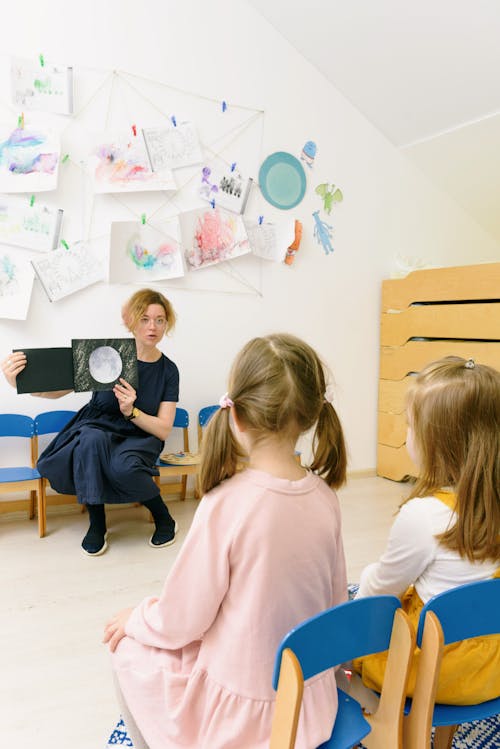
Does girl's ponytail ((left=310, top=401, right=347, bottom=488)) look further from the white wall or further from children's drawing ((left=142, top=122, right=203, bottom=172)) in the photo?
children's drawing ((left=142, top=122, right=203, bottom=172))

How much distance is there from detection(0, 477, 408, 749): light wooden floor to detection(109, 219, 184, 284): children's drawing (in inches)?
45.6

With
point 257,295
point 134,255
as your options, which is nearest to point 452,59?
point 257,295

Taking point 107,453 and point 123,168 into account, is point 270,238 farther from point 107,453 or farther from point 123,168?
point 107,453

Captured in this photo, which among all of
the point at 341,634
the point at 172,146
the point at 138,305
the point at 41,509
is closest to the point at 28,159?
the point at 172,146

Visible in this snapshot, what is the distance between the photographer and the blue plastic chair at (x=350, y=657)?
0.71 m

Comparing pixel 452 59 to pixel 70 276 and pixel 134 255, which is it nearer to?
pixel 134 255

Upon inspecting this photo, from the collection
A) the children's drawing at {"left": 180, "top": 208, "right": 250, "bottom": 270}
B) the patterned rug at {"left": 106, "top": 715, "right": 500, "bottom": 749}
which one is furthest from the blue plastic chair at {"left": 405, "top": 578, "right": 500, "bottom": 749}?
the children's drawing at {"left": 180, "top": 208, "right": 250, "bottom": 270}

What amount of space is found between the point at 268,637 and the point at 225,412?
37 centimetres

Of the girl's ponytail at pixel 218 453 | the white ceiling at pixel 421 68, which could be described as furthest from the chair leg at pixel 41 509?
the white ceiling at pixel 421 68

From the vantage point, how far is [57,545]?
2393 mm

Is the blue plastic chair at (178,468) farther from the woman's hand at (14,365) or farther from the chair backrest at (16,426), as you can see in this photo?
the woman's hand at (14,365)

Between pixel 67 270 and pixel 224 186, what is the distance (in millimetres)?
919

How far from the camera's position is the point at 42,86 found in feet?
8.31

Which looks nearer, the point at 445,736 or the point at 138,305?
the point at 445,736
